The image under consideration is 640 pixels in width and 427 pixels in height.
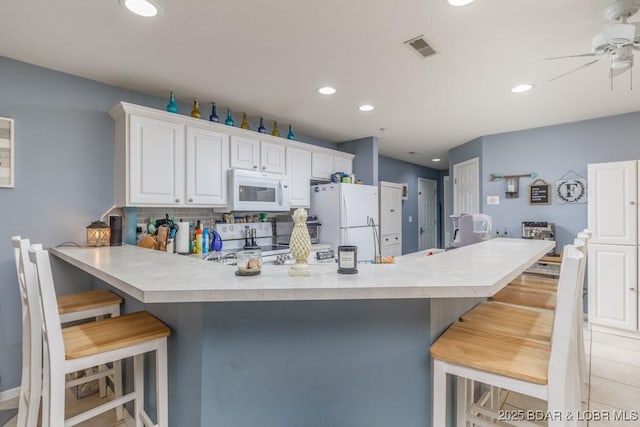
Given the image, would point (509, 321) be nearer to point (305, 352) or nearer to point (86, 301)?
point (305, 352)

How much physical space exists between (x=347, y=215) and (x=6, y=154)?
10.4 feet

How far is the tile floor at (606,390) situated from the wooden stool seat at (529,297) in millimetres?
763

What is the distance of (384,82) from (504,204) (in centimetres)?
288

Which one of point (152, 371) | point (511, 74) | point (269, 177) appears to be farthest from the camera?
point (269, 177)

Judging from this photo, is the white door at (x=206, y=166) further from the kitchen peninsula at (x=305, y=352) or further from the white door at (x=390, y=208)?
the white door at (x=390, y=208)

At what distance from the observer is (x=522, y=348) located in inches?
49.4

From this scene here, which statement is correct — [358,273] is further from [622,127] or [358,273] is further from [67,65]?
[622,127]

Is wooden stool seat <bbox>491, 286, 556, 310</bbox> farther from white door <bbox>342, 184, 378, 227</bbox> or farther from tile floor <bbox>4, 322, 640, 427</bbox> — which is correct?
white door <bbox>342, 184, 378, 227</bbox>

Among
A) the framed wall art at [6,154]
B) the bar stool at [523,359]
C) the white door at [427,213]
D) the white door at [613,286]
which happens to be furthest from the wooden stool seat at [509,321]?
the white door at [427,213]

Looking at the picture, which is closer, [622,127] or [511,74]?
[511,74]

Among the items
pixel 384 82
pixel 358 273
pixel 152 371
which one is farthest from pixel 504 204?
pixel 152 371

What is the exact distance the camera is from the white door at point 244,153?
3.33m

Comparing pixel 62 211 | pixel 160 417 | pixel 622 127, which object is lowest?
pixel 160 417

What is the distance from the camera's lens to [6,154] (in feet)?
7.39
